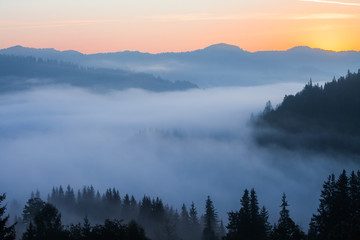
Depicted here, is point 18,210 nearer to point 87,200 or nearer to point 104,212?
point 87,200

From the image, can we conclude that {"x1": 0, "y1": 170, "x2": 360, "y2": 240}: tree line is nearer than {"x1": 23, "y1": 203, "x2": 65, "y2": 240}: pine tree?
Yes

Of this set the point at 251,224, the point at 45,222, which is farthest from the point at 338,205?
the point at 45,222

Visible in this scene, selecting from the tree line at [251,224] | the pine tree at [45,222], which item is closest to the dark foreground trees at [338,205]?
the tree line at [251,224]

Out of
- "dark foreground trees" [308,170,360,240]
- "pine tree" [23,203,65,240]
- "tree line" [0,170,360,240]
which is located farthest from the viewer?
"dark foreground trees" [308,170,360,240]

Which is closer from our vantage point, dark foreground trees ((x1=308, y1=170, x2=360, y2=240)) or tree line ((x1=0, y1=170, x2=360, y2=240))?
tree line ((x1=0, y1=170, x2=360, y2=240))

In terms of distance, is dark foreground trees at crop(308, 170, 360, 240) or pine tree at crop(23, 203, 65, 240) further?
dark foreground trees at crop(308, 170, 360, 240)

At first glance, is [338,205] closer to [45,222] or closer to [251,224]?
[251,224]

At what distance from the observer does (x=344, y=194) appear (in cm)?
4722

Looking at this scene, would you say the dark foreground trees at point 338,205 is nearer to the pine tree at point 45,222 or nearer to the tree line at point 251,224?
the tree line at point 251,224

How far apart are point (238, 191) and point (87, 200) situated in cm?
9340

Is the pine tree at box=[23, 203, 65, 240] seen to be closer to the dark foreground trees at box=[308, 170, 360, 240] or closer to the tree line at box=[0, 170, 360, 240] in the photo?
the tree line at box=[0, 170, 360, 240]

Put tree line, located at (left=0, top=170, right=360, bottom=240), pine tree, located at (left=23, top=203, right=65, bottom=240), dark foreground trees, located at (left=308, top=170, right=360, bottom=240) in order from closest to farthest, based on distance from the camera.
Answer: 1. tree line, located at (left=0, top=170, right=360, bottom=240)
2. pine tree, located at (left=23, top=203, right=65, bottom=240)
3. dark foreground trees, located at (left=308, top=170, right=360, bottom=240)

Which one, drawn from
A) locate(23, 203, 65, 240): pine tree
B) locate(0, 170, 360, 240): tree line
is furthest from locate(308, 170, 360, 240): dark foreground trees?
locate(23, 203, 65, 240): pine tree

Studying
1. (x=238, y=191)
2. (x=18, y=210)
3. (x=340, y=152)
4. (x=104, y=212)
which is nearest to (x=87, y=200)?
(x=104, y=212)
